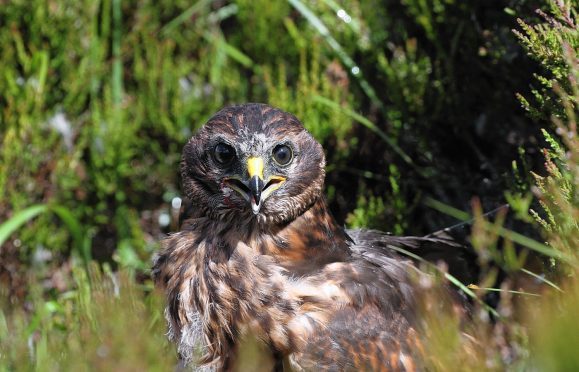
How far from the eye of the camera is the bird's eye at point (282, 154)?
310 cm

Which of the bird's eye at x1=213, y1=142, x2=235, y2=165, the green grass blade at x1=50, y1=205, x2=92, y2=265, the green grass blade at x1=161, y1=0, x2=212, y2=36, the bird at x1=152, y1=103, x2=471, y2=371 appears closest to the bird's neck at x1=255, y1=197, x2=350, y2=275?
the bird at x1=152, y1=103, x2=471, y2=371

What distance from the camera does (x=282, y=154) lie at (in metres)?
3.12

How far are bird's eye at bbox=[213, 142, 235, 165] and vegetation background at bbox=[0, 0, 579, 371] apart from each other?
627 millimetres

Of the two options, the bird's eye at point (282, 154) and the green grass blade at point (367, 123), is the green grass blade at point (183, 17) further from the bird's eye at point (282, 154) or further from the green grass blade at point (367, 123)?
the bird's eye at point (282, 154)

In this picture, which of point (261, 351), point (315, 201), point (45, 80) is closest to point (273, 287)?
point (261, 351)

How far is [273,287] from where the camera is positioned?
298 centimetres

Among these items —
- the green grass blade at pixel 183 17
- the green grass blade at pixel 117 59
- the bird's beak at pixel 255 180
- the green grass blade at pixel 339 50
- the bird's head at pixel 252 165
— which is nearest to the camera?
the bird's beak at pixel 255 180

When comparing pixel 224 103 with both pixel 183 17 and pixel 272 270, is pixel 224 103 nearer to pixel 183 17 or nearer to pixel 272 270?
pixel 183 17

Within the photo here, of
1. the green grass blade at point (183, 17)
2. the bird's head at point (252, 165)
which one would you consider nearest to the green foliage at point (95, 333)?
the bird's head at point (252, 165)

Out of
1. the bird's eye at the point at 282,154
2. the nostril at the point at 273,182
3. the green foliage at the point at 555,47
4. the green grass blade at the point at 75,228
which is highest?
the green foliage at the point at 555,47

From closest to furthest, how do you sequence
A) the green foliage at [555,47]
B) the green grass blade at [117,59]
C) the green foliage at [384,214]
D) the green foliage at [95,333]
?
the green foliage at [95,333] → the green foliage at [555,47] → the green foliage at [384,214] → the green grass blade at [117,59]

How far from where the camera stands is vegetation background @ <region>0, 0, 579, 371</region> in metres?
3.81

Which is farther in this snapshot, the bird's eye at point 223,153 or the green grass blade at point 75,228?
the green grass blade at point 75,228

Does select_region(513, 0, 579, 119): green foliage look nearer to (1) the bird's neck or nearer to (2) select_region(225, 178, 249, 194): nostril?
Answer: (1) the bird's neck
